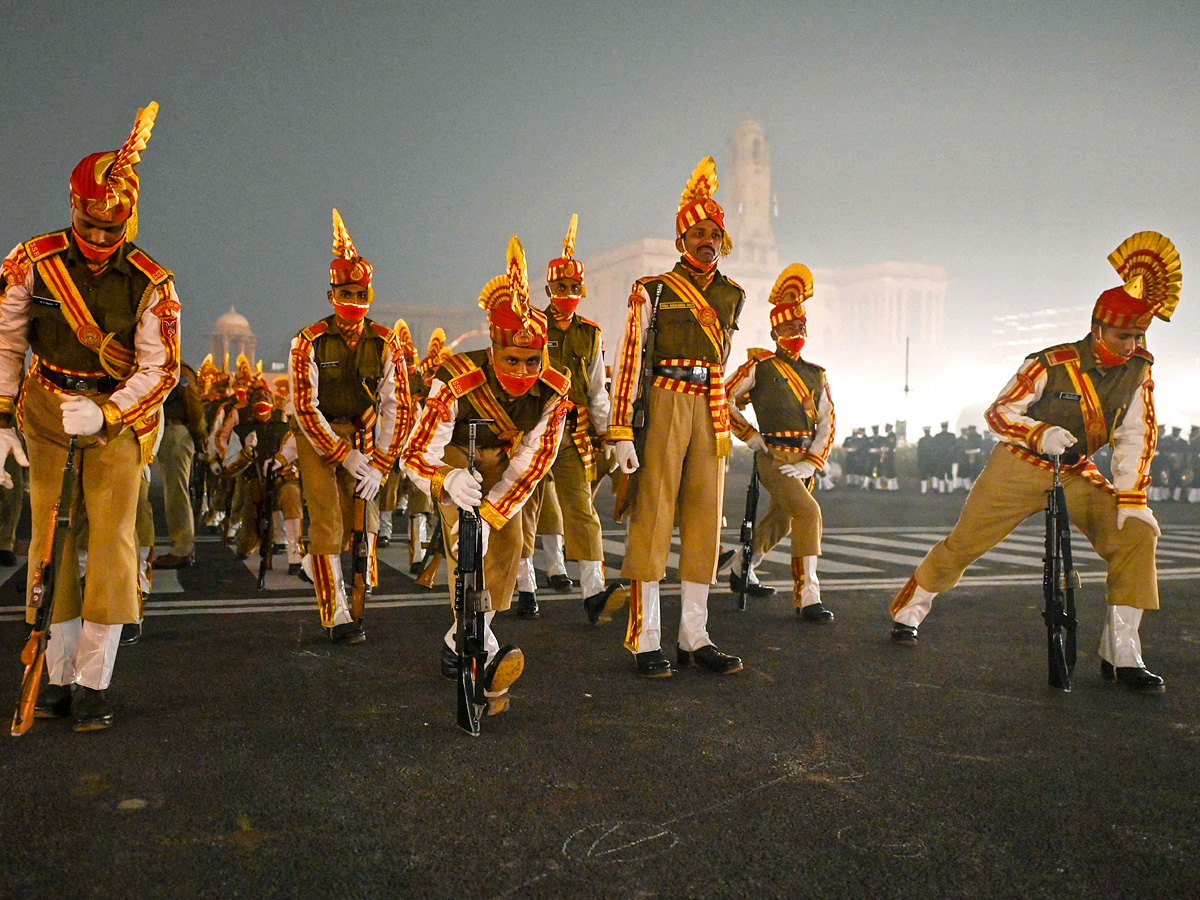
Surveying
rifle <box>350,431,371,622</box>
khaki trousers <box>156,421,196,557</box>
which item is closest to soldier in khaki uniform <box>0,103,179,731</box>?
rifle <box>350,431,371,622</box>

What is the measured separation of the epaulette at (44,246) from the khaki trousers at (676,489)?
2815 mm

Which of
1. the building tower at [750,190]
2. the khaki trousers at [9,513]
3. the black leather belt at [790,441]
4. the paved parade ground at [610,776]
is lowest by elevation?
the paved parade ground at [610,776]

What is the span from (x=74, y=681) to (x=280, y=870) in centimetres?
191

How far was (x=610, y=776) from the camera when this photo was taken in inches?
137

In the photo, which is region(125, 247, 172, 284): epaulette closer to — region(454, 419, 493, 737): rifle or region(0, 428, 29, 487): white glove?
region(0, 428, 29, 487): white glove

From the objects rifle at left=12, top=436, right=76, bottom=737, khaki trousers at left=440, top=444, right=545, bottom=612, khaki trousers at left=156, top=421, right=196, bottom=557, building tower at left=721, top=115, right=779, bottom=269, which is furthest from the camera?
building tower at left=721, top=115, right=779, bottom=269

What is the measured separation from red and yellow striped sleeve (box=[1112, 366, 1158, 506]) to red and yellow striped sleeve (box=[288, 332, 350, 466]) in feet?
13.9

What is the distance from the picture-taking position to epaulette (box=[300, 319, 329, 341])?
19.3 feet

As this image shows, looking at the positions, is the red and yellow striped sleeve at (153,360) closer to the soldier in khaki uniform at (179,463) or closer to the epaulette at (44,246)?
the epaulette at (44,246)

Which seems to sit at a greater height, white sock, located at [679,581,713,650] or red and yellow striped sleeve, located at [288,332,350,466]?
red and yellow striped sleeve, located at [288,332,350,466]

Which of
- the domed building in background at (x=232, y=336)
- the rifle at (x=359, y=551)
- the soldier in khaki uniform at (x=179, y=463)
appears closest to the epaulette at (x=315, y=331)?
the rifle at (x=359, y=551)

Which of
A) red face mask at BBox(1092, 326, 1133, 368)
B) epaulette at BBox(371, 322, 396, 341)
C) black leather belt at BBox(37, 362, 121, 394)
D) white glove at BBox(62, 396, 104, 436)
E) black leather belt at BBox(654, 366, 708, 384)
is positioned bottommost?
white glove at BBox(62, 396, 104, 436)

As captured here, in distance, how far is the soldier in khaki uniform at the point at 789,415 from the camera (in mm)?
7102

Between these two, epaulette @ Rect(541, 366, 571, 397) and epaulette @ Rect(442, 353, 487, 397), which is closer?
epaulette @ Rect(442, 353, 487, 397)
